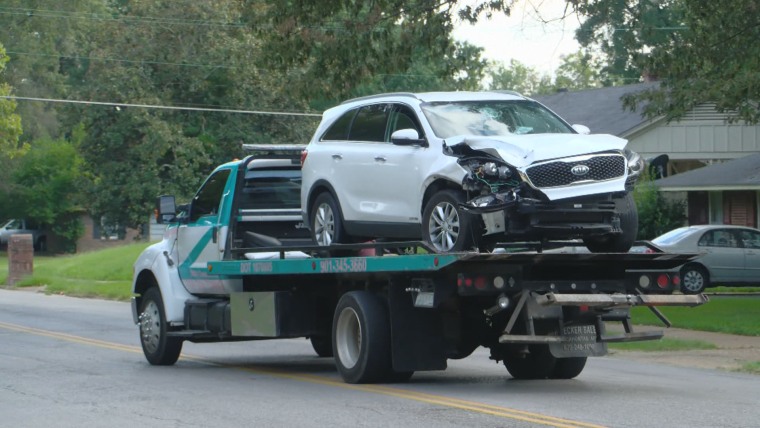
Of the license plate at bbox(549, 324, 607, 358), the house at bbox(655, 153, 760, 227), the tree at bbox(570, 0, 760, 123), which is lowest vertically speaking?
the license plate at bbox(549, 324, 607, 358)

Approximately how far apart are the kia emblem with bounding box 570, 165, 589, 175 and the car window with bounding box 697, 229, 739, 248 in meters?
18.7

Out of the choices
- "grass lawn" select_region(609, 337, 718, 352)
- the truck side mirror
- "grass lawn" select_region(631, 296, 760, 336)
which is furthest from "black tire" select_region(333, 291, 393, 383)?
"grass lawn" select_region(631, 296, 760, 336)

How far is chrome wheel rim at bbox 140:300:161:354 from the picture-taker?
14.8 m

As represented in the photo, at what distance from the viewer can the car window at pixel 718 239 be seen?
29.0m

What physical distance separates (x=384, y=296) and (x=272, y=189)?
120 inches

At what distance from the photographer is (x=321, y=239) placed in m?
13.2

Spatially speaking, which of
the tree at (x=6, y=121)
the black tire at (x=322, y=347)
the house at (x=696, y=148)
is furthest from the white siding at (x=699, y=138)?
the black tire at (x=322, y=347)

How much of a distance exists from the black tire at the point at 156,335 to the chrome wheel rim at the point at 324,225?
2.50 m

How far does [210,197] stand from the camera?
14906 millimetres

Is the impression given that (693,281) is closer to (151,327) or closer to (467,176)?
(151,327)

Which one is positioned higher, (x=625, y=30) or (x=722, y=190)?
(x=625, y=30)

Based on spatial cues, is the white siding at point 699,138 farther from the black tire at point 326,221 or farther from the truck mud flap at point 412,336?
the truck mud flap at point 412,336

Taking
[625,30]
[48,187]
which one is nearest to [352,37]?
[625,30]

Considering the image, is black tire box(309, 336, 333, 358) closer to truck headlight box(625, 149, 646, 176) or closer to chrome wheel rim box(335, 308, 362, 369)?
chrome wheel rim box(335, 308, 362, 369)
